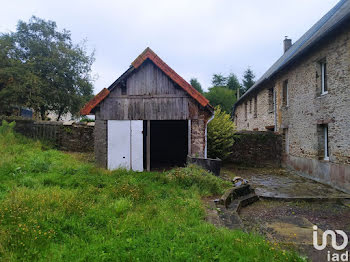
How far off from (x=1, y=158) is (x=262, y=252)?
9411 mm

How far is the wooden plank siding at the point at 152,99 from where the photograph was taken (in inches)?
388

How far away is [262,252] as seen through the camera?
3.59m

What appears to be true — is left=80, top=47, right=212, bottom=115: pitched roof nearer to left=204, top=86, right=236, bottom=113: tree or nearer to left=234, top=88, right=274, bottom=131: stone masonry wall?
left=234, top=88, right=274, bottom=131: stone masonry wall

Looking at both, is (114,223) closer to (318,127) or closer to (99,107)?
(99,107)

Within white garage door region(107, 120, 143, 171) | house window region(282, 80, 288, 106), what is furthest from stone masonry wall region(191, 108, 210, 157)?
house window region(282, 80, 288, 106)

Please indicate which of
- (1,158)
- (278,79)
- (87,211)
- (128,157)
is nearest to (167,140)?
(128,157)

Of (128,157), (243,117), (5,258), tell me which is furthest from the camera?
(243,117)

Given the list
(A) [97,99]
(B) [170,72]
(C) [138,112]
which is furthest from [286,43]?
(A) [97,99]

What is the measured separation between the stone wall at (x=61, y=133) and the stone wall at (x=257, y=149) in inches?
A: 365

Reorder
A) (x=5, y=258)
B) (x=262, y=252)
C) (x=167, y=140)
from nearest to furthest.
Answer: (x=5, y=258), (x=262, y=252), (x=167, y=140)

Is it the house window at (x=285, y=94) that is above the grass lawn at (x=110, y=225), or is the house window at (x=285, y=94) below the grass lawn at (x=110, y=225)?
above

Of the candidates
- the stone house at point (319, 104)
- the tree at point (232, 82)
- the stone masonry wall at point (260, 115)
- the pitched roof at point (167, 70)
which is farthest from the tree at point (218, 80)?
the pitched roof at point (167, 70)

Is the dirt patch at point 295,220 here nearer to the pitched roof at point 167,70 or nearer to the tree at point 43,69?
the pitched roof at point 167,70

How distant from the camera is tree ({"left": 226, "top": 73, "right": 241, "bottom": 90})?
52341 mm
